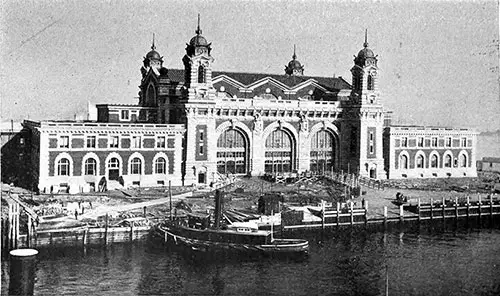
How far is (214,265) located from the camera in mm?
44062

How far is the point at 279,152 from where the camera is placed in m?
77.8

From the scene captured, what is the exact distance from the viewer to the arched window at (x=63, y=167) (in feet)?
208

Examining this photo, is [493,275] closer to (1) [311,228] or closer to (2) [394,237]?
(2) [394,237]

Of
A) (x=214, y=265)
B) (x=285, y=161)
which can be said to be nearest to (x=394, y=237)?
(x=214, y=265)

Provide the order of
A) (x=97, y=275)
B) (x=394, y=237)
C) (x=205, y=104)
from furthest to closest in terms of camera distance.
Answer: (x=205, y=104)
(x=394, y=237)
(x=97, y=275)

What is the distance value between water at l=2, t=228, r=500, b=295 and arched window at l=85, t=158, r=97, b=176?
19.1m

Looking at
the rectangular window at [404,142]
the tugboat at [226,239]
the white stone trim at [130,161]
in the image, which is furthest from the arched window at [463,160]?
the tugboat at [226,239]

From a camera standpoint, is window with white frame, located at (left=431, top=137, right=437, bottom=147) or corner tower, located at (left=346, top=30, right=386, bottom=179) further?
window with white frame, located at (left=431, top=137, right=437, bottom=147)

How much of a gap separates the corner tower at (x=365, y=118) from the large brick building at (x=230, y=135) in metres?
0.13

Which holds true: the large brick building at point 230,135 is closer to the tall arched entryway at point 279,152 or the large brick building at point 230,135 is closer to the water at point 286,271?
the tall arched entryway at point 279,152

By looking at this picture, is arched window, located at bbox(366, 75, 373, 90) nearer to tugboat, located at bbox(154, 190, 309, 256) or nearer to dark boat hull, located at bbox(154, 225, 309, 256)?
tugboat, located at bbox(154, 190, 309, 256)

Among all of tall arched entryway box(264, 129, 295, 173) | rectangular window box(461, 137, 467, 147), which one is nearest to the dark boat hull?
tall arched entryway box(264, 129, 295, 173)

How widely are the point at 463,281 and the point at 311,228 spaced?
17.0m

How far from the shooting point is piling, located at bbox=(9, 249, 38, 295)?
33594mm
